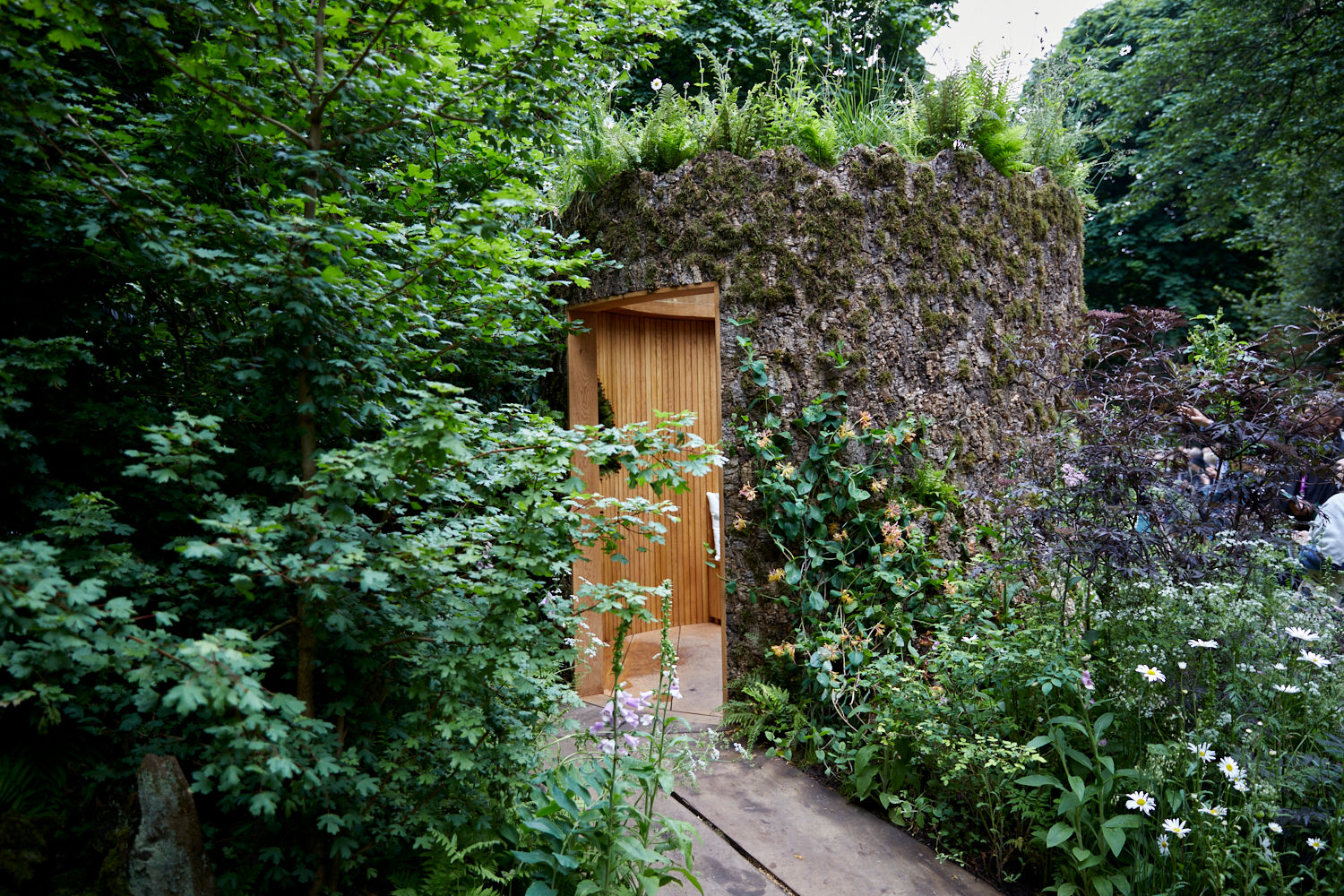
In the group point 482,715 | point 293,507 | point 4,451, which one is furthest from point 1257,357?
point 4,451

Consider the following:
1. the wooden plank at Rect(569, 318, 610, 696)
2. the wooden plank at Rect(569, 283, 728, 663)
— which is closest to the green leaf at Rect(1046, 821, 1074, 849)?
the wooden plank at Rect(569, 318, 610, 696)

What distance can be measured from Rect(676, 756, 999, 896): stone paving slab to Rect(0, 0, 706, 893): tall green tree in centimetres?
126

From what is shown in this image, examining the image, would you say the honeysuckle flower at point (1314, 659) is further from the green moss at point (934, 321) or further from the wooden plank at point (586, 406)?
the wooden plank at point (586, 406)

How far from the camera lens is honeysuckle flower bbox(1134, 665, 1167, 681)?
89.7 inches

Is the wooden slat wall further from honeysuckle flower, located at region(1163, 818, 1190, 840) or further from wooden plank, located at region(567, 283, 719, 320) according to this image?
honeysuckle flower, located at region(1163, 818, 1190, 840)

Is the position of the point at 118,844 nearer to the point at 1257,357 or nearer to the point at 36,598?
the point at 36,598

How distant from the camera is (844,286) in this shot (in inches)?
152

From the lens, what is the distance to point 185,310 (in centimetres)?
243

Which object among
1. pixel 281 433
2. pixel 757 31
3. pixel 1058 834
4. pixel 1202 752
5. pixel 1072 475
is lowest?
pixel 1058 834

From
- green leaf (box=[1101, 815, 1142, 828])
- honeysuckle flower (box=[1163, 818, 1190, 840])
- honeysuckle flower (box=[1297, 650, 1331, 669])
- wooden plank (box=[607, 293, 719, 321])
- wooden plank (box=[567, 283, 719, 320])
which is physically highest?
wooden plank (box=[607, 293, 719, 321])

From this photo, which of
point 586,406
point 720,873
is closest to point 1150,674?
point 720,873

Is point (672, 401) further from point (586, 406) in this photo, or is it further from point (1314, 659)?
point (1314, 659)

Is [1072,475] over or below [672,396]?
below

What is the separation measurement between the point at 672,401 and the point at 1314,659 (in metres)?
4.85
